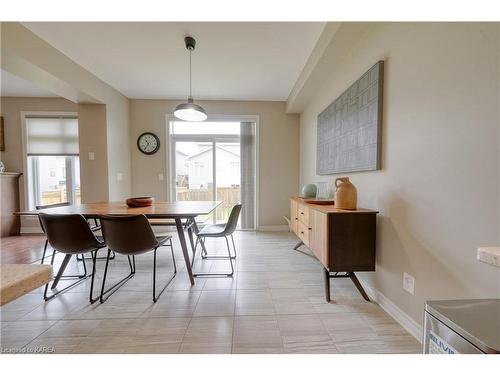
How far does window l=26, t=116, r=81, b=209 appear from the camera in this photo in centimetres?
411

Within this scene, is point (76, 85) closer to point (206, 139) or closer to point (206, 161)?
point (206, 139)

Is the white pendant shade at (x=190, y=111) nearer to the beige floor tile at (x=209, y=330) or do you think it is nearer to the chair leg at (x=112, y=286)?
the chair leg at (x=112, y=286)

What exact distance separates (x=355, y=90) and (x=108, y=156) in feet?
12.0

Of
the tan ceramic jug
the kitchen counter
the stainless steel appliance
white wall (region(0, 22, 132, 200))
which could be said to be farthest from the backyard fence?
the kitchen counter

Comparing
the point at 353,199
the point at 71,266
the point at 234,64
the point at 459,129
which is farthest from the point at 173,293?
the point at 234,64

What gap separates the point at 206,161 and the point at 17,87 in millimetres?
3376

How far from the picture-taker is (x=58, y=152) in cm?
413

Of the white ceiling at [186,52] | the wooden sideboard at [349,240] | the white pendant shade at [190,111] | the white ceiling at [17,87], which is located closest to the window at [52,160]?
the white ceiling at [17,87]

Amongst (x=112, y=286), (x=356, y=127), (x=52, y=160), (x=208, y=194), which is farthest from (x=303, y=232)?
(x=52, y=160)

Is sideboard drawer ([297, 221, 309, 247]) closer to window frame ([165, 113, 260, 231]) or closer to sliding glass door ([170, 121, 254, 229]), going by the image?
window frame ([165, 113, 260, 231])

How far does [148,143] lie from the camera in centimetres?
423

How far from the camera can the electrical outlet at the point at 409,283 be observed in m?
1.47

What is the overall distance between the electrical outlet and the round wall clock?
167 inches

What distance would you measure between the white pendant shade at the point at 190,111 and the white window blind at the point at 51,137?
289cm
